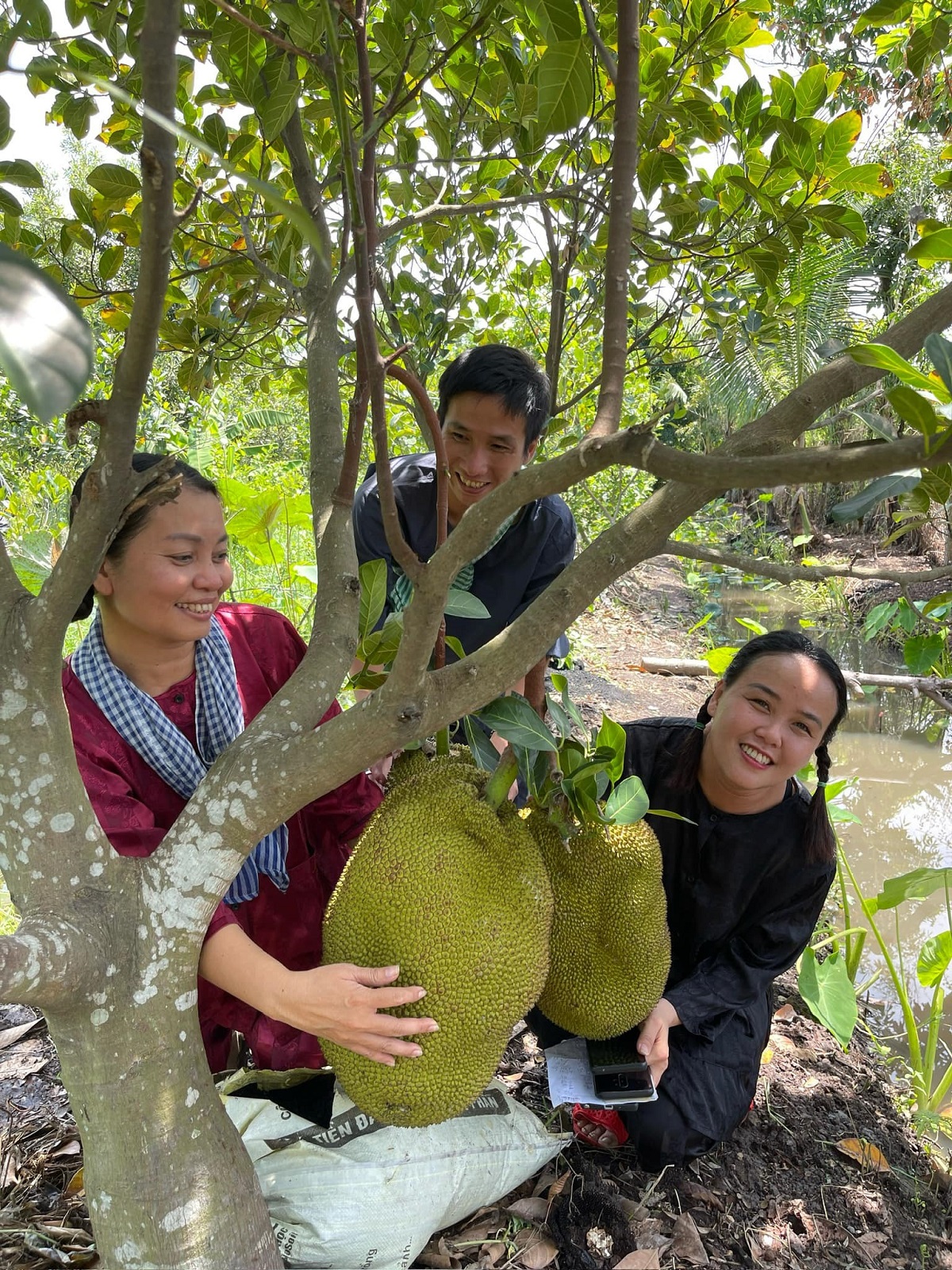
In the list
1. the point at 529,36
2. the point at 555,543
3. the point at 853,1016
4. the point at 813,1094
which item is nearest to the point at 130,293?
the point at 529,36

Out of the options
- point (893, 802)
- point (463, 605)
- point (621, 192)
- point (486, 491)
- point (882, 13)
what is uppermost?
point (882, 13)

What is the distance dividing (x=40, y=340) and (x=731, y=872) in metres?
1.56

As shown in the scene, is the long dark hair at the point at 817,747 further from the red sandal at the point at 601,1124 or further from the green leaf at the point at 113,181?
the green leaf at the point at 113,181

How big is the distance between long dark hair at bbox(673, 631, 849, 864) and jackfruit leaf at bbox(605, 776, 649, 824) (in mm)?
501

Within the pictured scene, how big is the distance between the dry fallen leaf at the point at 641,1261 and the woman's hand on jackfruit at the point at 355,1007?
1.91 ft

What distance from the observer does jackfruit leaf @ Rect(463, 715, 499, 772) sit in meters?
1.17

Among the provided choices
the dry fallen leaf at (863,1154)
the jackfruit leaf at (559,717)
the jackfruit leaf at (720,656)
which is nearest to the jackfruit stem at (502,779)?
the jackfruit leaf at (559,717)

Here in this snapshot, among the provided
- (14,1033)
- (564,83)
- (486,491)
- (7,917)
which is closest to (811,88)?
(564,83)

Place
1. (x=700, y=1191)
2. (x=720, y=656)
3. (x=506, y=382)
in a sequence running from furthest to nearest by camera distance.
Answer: (x=720, y=656) → (x=506, y=382) → (x=700, y=1191)

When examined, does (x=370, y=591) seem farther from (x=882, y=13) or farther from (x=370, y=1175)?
(x=882, y=13)

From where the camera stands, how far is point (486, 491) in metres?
1.69

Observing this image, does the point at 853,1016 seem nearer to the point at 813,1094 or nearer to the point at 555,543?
the point at 813,1094

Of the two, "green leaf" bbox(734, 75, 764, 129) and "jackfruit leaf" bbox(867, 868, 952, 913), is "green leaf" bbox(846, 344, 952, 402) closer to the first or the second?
"green leaf" bbox(734, 75, 764, 129)

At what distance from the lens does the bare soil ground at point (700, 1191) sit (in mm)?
1267
